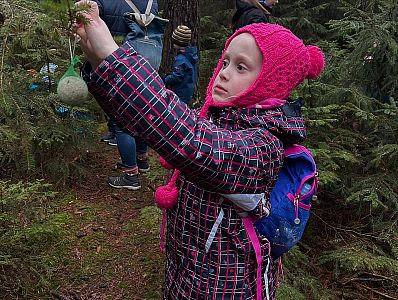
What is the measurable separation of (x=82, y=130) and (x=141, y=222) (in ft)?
4.10

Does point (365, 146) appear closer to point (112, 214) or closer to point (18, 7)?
point (112, 214)

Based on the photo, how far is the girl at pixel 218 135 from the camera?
117cm

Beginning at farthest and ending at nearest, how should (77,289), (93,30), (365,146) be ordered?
(365,146), (77,289), (93,30)

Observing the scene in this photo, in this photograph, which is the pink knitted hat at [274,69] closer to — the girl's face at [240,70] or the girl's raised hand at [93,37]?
the girl's face at [240,70]

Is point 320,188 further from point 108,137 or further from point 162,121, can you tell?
point 162,121

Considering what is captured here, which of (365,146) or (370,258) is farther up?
(365,146)

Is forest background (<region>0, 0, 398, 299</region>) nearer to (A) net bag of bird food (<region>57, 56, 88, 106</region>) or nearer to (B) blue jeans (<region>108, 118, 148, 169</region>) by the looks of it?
(B) blue jeans (<region>108, 118, 148, 169</region>)

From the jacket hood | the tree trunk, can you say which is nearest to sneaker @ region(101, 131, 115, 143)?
the jacket hood

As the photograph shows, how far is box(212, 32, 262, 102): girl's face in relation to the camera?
164 cm

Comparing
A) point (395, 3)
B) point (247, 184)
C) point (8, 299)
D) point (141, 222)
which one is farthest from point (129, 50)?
point (395, 3)

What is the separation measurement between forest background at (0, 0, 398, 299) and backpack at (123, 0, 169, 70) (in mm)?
721

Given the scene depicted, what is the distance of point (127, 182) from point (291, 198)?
3.46 metres

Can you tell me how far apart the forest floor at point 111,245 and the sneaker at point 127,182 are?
1.9 inches

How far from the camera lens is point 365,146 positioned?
4656mm
